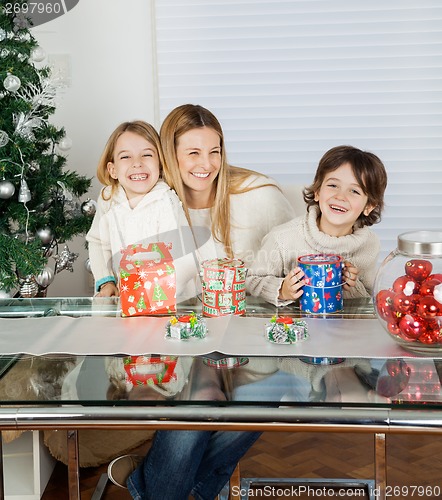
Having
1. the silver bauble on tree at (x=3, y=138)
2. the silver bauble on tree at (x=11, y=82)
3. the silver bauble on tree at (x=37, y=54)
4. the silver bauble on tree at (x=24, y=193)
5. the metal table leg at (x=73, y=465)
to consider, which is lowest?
the metal table leg at (x=73, y=465)

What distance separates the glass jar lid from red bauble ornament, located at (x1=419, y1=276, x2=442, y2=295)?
0.19 ft

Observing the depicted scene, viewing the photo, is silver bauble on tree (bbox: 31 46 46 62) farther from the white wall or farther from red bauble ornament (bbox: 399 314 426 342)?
red bauble ornament (bbox: 399 314 426 342)

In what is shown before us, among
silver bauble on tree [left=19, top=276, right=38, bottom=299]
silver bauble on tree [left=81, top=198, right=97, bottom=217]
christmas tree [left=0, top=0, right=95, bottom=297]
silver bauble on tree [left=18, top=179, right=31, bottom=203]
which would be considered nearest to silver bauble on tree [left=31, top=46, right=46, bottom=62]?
christmas tree [left=0, top=0, right=95, bottom=297]

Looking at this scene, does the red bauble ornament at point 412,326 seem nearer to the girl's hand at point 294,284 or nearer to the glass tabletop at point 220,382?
the glass tabletop at point 220,382

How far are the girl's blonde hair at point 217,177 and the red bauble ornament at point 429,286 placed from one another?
1.10 metres

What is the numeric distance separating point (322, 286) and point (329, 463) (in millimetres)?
949

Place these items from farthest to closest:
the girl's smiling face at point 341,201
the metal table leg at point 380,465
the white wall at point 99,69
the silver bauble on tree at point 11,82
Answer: the white wall at point 99,69 < the silver bauble on tree at point 11,82 < the girl's smiling face at point 341,201 < the metal table leg at point 380,465

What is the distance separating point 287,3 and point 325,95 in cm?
45

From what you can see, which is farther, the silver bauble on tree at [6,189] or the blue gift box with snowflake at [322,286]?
the silver bauble on tree at [6,189]

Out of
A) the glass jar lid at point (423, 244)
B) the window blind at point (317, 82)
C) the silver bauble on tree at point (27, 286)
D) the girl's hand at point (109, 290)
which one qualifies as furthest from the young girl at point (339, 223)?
the window blind at point (317, 82)

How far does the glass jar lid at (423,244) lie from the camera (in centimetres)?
143

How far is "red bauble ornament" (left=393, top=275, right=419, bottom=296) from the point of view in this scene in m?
1.42

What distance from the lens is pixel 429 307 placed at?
1392 mm

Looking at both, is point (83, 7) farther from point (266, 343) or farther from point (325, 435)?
point (266, 343)
